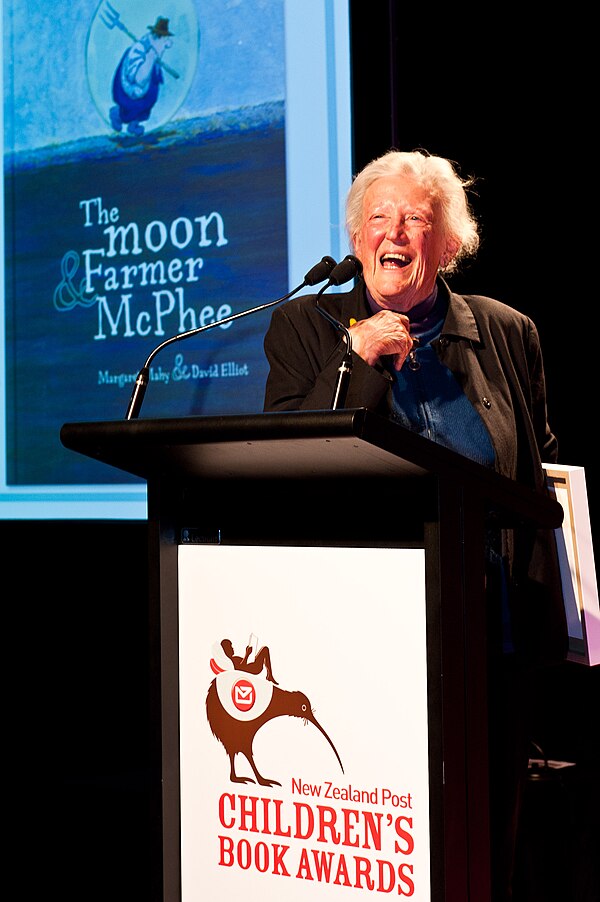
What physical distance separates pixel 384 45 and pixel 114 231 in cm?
98

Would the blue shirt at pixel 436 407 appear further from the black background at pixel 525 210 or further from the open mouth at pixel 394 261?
the black background at pixel 525 210

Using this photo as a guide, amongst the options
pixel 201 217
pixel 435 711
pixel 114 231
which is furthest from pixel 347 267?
pixel 114 231

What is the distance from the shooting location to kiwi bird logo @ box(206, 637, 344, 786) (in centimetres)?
129

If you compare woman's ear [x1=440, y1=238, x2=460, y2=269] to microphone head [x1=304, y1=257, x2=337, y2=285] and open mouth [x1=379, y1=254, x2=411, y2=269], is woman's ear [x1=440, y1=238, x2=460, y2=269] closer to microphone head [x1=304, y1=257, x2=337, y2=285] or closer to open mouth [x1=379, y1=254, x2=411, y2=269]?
open mouth [x1=379, y1=254, x2=411, y2=269]

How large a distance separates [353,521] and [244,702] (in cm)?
26

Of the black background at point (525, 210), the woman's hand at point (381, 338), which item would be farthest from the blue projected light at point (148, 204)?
the woman's hand at point (381, 338)

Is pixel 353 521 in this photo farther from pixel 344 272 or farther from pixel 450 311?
pixel 450 311

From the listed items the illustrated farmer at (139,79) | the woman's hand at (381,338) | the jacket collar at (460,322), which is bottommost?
the woman's hand at (381,338)

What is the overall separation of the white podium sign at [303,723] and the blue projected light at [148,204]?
1564mm

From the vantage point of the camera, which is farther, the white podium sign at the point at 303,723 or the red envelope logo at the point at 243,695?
the red envelope logo at the point at 243,695

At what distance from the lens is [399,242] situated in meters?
2.02

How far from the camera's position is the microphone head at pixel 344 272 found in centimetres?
166

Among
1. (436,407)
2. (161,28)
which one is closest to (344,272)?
(436,407)

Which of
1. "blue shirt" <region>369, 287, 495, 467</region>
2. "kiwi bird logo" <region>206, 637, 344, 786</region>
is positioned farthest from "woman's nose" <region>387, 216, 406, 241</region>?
"kiwi bird logo" <region>206, 637, 344, 786</region>
